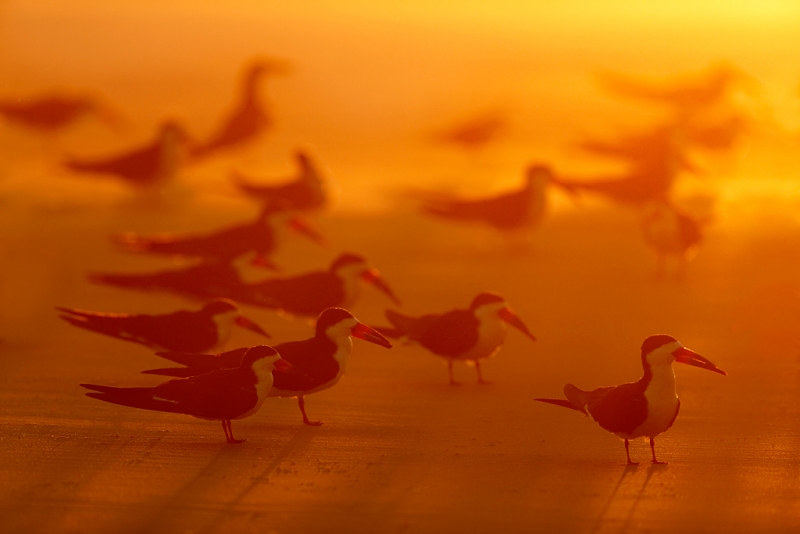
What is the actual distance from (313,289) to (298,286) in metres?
0.11

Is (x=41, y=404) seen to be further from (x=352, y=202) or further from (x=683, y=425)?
(x=352, y=202)

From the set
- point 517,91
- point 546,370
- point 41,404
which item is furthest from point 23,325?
point 517,91

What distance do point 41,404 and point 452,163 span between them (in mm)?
10000

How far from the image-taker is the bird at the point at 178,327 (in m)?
7.08

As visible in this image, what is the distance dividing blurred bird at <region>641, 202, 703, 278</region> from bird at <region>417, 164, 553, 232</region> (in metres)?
1.08

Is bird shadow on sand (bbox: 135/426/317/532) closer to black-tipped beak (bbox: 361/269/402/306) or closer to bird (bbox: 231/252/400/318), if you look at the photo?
bird (bbox: 231/252/400/318)

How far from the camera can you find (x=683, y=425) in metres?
6.16

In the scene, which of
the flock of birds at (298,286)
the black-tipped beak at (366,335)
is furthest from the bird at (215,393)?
the black-tipped beak at (366,335)

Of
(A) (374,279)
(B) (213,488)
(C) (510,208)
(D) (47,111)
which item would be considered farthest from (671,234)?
(D) (47,111)

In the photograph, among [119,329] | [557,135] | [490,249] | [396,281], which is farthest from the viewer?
[557,135]

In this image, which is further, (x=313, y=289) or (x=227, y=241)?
(x=227, y=241)

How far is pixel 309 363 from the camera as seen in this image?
243 inches

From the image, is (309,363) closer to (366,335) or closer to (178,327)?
(366,335)

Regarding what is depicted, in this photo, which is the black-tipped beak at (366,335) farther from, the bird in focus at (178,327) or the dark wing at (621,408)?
the dark wing at (621,408)
